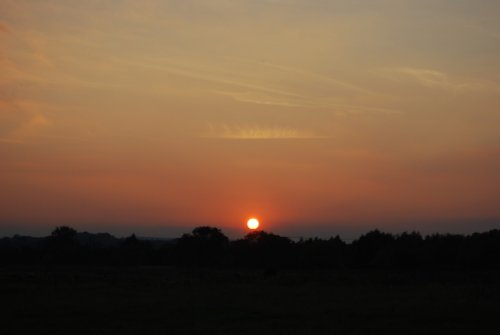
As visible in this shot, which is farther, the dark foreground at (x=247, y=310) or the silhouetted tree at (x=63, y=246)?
the silhouetted tree at (x=63, y=246)

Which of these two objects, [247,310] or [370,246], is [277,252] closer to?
[370,246]

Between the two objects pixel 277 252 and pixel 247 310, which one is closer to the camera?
pixel 247 310

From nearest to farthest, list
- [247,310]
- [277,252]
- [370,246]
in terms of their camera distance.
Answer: [247,310] < [370,246] < [277,252]

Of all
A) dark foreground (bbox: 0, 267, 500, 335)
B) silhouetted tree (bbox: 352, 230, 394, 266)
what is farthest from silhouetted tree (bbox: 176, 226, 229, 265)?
dark foreground (bbox: 0, 267, 500, 335)

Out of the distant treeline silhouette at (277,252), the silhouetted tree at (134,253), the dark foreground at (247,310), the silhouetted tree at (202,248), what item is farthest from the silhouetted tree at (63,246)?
the dark foreground at (247,310)

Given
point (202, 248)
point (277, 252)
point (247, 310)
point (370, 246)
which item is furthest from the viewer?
point (202, 248)

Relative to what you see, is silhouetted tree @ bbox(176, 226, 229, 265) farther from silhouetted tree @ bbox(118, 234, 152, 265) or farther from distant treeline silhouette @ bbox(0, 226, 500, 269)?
silhouetted tree @ bbox(118, 234, 152, 265)

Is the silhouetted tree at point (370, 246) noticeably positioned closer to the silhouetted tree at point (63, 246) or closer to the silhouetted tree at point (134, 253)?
the silhouetted tree at point (134, 253)

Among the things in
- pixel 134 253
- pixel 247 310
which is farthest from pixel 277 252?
pixel 247 310

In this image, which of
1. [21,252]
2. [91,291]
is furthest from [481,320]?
[21,252]

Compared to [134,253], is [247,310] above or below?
below

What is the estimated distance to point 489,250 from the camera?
74.9 meters

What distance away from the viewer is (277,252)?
339 feet

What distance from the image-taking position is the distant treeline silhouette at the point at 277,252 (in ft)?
256
